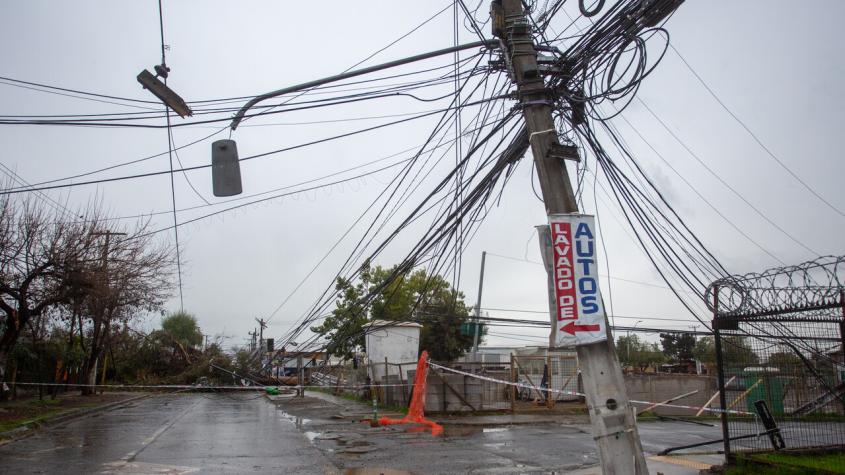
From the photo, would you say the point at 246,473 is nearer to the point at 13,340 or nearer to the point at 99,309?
the point at 13,340

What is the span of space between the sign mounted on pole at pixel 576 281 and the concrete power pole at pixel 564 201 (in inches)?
6.8

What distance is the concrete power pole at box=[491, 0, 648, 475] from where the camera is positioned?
19.4 feet

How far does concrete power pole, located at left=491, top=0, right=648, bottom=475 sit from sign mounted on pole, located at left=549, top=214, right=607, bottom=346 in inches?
6.8

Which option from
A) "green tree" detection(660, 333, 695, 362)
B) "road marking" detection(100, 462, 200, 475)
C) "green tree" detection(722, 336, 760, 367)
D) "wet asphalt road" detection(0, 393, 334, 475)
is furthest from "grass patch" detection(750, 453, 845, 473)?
"green tree" detection(660, 333, 695, 362)

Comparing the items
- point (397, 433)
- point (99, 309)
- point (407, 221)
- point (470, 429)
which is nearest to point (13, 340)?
point (99, 309)

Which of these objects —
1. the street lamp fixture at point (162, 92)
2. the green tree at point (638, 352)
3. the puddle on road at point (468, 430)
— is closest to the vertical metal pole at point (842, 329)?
the puddle on road at point (468, 430)

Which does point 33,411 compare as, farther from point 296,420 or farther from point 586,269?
point 586,269

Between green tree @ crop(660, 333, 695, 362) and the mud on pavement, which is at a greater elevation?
the mud on pavement

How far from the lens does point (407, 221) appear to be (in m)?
8.91

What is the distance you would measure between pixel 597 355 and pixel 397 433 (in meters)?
9.41

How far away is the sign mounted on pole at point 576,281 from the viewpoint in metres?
6.13

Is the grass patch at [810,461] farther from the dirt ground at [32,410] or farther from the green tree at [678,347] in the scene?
the green tree at [678,347]

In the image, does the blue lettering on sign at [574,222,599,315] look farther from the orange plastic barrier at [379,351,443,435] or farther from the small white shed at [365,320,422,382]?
the small white shed at [365,320,422,382]

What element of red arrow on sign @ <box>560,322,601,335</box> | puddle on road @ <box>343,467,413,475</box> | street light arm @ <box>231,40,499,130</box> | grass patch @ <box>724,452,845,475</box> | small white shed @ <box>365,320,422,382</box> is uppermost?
street light arm @ <box>231,40,499,130</box>
